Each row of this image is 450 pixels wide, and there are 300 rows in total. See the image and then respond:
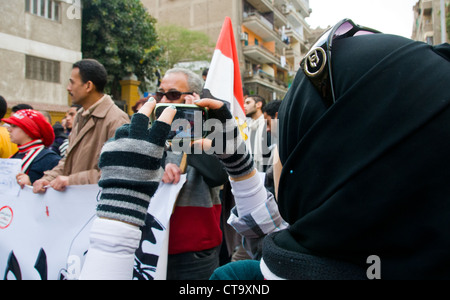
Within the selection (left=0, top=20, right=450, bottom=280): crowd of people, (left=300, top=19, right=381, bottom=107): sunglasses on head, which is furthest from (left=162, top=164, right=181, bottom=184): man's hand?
(left=300, top=19, right=381, bottom=107): sunglasses on head

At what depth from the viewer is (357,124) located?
2.16ft

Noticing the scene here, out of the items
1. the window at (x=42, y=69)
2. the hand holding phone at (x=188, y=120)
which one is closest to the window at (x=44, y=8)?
the window at (x=42, y=69)

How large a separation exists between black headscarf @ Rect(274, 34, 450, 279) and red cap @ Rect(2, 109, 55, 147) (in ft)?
10.2

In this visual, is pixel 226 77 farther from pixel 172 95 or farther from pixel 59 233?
pixel 59 233

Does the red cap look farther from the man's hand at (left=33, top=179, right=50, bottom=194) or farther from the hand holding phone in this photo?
the hand holding phone

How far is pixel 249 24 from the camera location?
27.8 meters

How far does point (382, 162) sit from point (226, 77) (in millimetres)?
1940

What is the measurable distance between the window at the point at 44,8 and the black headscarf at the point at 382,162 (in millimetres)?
15793

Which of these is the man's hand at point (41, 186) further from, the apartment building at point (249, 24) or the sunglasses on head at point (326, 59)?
the apartment building at point (249, 24)

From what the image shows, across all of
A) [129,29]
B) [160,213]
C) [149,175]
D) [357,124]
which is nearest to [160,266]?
[160,213]

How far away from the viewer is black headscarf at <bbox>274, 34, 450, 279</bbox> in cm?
61

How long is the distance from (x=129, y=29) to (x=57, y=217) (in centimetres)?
1390

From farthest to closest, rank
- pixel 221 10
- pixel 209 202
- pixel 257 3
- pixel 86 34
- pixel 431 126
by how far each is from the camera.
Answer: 1. pixel 257 3
2. pixel 221 10
3. pixel 86 34
4. pixel 209 202
5. pixel 431 126

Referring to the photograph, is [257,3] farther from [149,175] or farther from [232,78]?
[149,175]
